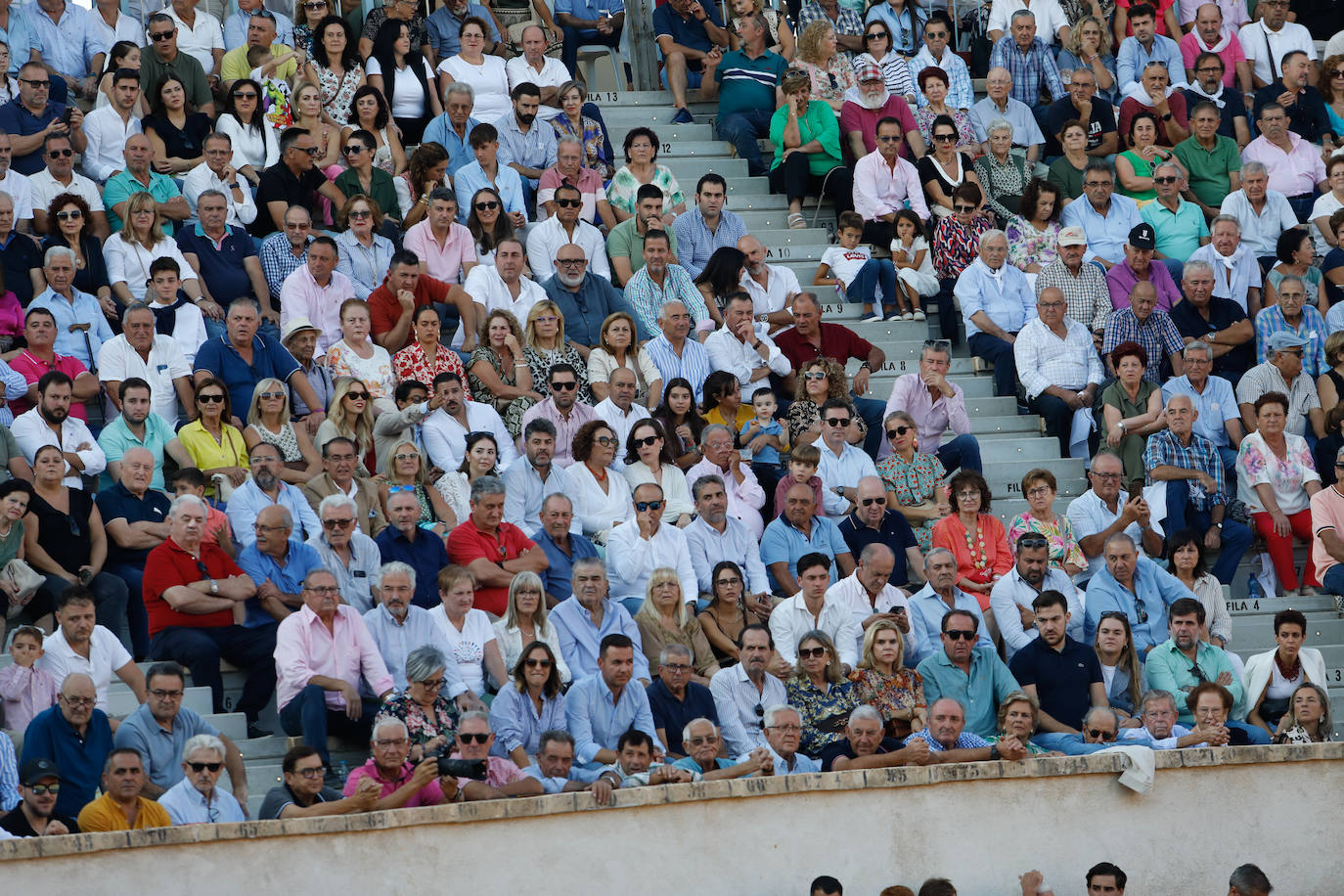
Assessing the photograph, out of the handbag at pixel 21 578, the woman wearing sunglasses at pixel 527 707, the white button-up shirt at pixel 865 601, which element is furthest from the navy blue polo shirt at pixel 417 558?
the white button-up shirt at pixel 865 601

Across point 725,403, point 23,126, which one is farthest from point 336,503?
point 23,126

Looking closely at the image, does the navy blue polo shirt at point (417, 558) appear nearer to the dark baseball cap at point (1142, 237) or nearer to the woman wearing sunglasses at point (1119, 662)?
the woman wearing sunglasses at point (1119, 662)

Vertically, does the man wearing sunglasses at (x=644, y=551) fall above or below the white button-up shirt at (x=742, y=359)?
below

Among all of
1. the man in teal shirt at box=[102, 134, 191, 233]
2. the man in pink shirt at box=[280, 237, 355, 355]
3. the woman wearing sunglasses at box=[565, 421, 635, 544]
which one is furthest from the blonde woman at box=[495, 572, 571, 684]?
the man in teal shirt at box=[102, 134, 191, 233]

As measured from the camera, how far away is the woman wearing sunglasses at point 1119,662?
37.0 ft

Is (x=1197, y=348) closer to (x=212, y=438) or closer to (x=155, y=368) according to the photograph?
(x=212, y=438)

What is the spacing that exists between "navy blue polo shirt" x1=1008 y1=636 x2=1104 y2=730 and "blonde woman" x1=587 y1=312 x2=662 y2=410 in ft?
9.72

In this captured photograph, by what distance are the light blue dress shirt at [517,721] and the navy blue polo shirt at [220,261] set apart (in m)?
3.95

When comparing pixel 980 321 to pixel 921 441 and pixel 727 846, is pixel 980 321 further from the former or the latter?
pixel 727 846

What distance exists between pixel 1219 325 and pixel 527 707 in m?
6.28

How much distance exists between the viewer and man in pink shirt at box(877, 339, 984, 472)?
1291 centimetres

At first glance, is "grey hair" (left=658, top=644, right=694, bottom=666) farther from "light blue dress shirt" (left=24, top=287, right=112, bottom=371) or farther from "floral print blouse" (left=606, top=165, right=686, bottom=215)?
"floral print blouse" (left=606, top=165, right=686, bottom=215)

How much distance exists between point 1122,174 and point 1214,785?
627cm

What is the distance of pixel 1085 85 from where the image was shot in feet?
51.4
